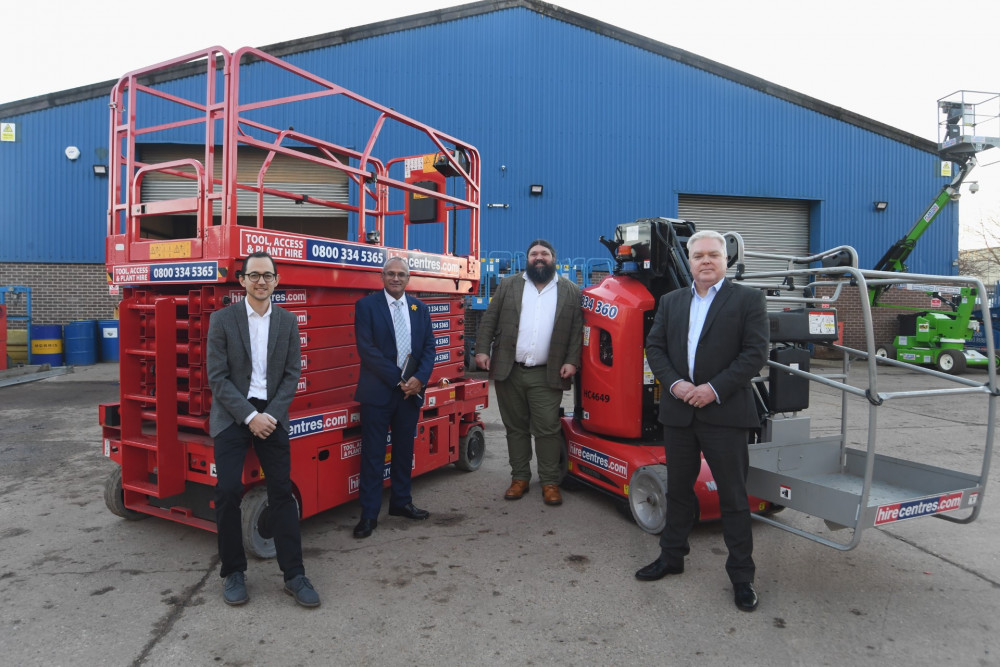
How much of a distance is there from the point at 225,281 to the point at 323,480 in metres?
1.49

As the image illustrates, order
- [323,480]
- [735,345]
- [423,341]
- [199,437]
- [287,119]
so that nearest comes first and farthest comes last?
[735,345] → [199,437] → [323,480] → [423,341] → [287,119]

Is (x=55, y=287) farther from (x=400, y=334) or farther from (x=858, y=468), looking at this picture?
(x=858, y=468)

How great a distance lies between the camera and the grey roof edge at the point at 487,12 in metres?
14.8

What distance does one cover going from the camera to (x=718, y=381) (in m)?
3.31

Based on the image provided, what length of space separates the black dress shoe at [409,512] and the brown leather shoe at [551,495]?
37.5 inches

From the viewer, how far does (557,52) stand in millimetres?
15773

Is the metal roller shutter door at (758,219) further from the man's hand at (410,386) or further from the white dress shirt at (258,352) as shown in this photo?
the white dress shirt at (258,352)

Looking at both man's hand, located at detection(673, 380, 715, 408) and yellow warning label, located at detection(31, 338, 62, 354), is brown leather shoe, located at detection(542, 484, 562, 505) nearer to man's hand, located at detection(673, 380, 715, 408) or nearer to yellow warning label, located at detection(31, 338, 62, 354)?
man's hand, located at detection(673, 380, 715, 408)

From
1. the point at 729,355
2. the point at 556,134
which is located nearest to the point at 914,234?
the point at 556,134

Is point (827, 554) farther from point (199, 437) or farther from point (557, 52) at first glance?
point (557, 52)

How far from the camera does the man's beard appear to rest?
16.3 feet

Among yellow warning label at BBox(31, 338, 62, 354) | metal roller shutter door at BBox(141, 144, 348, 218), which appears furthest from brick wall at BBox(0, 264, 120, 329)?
metal roller shutter door at BBox(141, 144, 348, 218)

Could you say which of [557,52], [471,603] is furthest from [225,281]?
[557,52]

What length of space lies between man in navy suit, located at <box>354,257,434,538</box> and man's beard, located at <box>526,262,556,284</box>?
0.96 m
